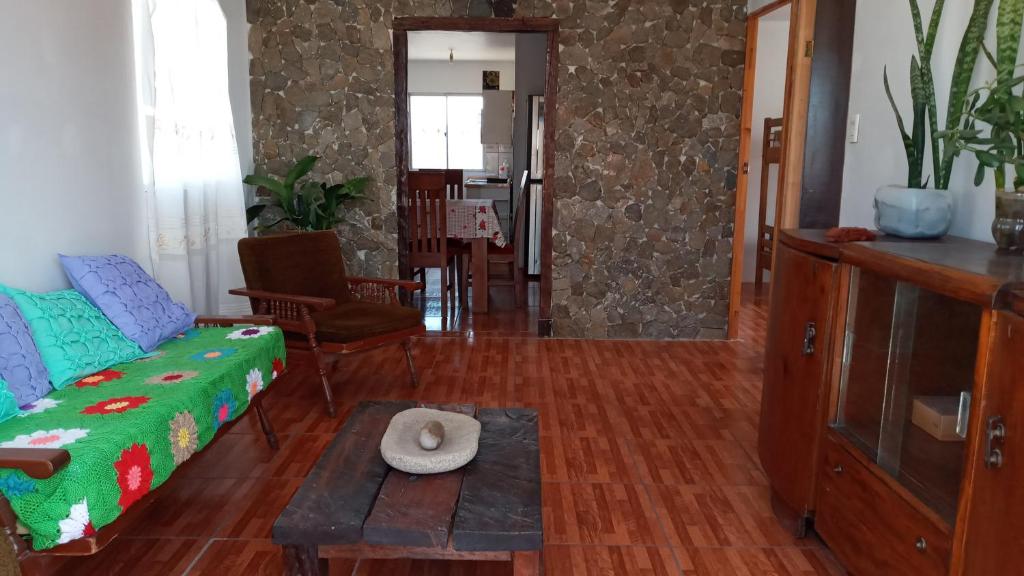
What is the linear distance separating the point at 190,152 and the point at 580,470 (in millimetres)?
2696

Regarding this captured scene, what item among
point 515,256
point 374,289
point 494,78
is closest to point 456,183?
point 515,256

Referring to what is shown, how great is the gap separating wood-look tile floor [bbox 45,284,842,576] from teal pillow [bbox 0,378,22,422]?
0.47 metres

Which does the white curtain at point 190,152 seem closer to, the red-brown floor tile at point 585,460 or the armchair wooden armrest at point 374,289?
the armchair wooden armrest at point 374,289

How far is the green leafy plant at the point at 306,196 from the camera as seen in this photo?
4.57m

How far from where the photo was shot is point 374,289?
405 cm

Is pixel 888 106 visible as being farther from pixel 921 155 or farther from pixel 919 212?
pixel 919 212

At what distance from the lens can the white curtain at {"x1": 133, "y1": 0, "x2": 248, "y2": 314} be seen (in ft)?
11.3

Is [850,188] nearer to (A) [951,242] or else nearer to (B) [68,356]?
(A) [951,242]

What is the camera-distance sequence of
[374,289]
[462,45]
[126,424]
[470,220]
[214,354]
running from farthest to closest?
[462,45] < [470,220] < [374,289] < [214,354] < [126,424]

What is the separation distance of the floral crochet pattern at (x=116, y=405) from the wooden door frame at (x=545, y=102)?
113 inches

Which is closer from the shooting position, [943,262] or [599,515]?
[943,262]

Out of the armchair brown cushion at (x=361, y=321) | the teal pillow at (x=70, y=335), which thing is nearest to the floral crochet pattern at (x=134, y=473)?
the teal pillow at (x=70, y=335)

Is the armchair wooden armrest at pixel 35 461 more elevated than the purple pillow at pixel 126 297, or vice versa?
the purple pillow at pixel 126 297

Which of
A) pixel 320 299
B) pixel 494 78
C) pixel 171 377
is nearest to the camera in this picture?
pixel 171 377
